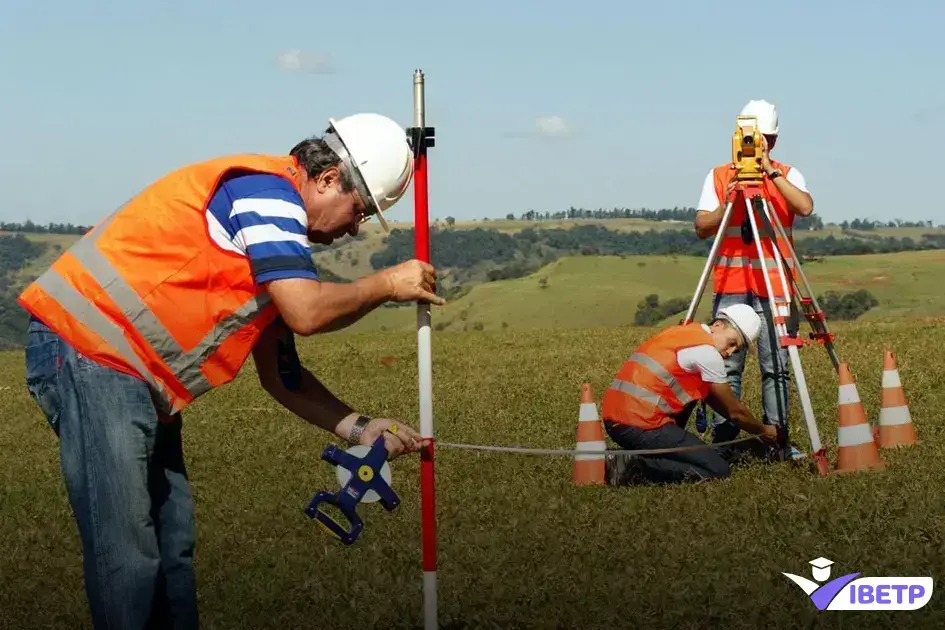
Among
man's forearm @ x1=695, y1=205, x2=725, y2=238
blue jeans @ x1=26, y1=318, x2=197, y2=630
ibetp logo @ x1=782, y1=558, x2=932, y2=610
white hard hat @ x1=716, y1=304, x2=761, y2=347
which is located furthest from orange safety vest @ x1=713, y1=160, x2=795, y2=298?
blue jeans @ x1=26, y1=318, x2=197, y2=630

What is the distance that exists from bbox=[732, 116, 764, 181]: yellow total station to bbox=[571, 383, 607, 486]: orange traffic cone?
1.84m

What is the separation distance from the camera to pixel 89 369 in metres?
4.64

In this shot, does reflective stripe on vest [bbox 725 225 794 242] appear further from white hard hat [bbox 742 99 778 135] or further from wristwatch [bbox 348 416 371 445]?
wristwatch [bbox 348 416 371 445]

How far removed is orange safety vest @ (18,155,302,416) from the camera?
15.1ft

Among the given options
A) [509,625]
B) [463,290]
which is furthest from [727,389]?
[463,290]

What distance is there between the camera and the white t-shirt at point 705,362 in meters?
9.30

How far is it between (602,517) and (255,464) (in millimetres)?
3993

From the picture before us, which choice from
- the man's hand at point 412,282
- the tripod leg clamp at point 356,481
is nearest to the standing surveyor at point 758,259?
the tripod leg clamp at point 356,481

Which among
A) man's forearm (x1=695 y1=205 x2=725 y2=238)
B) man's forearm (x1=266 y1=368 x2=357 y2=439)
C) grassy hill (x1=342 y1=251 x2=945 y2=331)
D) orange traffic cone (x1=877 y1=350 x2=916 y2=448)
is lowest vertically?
grassy hill (x1=342 y1=251 x2=945 y2=331)

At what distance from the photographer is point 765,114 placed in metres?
9.82

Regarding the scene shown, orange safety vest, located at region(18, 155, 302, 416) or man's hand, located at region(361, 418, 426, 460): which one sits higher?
orange safety vest, located at region(18, 155, 302, 416)

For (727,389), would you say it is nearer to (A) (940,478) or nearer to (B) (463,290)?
(A) (940,478)

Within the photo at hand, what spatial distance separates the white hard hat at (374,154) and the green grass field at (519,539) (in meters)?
2.41

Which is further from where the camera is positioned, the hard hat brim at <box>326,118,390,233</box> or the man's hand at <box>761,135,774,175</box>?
the man's hand at <box>761,135,774,175</box>
